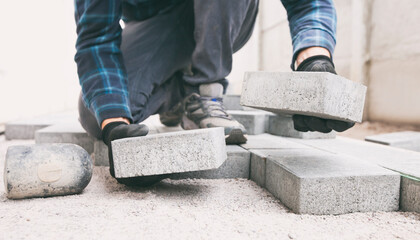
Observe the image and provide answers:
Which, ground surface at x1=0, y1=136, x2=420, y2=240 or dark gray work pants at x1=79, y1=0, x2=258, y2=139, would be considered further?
dark gray work pants at x1=79, y1=0, x2=258, y2=139

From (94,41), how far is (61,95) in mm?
3685

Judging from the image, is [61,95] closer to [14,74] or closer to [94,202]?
[14,74]

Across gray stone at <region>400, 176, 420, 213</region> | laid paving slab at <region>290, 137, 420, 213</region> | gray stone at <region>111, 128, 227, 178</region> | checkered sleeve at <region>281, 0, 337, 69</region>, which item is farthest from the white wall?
gray stone at <region>400, 176, 420, 213</region>

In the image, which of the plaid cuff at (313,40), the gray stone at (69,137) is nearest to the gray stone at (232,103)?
the gray stone at (69,137)

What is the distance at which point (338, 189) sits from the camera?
105cm

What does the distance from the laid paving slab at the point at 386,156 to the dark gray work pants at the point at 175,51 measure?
0.72 metres

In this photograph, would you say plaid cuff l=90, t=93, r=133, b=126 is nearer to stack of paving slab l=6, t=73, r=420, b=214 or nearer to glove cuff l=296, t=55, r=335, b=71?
stack of paving slab l=6, t=73, r=420, b=214

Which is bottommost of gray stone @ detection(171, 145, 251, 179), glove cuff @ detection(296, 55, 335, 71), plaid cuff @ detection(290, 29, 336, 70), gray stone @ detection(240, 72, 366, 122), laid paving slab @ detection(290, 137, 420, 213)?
gray stone @ detection(171, 145, 251, 179)

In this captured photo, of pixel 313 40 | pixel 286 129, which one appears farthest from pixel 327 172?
pixel 286 129

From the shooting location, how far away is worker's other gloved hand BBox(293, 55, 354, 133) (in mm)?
1229

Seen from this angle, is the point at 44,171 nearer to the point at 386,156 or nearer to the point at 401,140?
the point at 386,156

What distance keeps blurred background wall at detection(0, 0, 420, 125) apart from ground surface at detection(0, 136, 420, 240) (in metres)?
2.24

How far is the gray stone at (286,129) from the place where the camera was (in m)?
2.01

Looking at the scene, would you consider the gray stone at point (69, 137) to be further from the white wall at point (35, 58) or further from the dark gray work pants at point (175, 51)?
the white wall at point (35, 58)
